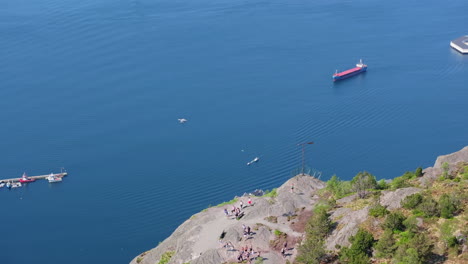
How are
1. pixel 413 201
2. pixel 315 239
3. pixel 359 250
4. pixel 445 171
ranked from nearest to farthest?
pixel 359 250 → pixel 413 201 → pixel 315 239 → pixel 445 171

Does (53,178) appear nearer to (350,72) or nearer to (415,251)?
(415,251)

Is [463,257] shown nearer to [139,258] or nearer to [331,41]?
[139,258]

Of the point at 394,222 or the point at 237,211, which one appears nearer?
the point at 394,222

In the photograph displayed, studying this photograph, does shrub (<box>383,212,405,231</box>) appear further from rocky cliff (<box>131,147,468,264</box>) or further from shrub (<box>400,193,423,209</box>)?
shrub (<box>400,193,423,209</box>)

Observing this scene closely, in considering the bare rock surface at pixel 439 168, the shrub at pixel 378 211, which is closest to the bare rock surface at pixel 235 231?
the shrub at pixel 378 211

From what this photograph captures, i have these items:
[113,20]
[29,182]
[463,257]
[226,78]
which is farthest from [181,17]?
[463,257]

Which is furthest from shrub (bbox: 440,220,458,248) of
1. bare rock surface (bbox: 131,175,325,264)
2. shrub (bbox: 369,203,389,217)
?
bare rock surface (bbox: 131,175,325,264)

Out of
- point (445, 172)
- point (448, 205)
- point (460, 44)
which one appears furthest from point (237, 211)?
point (460, 44)
